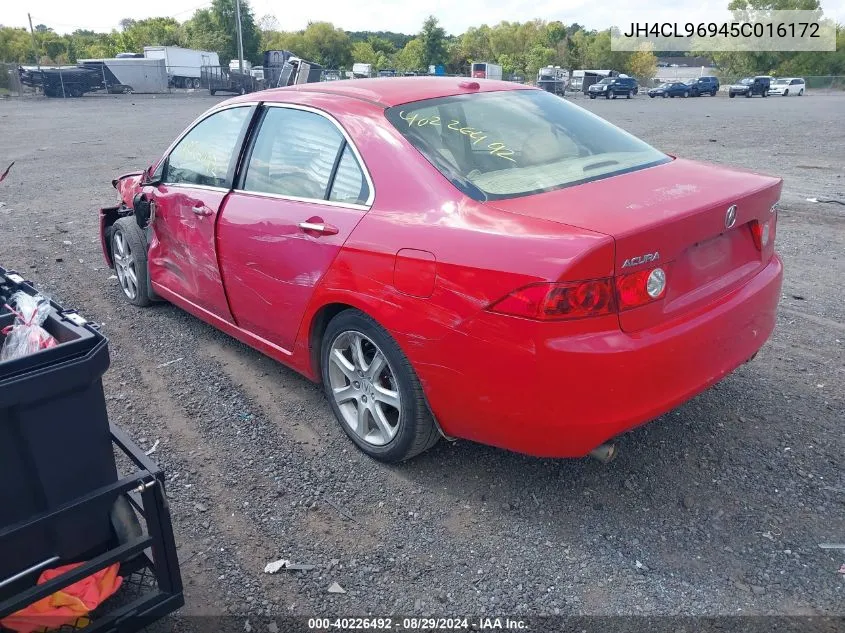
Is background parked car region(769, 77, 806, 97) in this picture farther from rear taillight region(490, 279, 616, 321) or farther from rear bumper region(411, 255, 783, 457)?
rear taillight region(490, 279, 616, 321)

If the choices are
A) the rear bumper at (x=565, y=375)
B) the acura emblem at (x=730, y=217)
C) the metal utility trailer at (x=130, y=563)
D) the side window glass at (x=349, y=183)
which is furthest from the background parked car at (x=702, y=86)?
the metal utility trailer at (x=130, y=563)

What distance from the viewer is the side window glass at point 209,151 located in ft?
12.9

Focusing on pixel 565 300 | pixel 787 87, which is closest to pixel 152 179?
pixel 565 300

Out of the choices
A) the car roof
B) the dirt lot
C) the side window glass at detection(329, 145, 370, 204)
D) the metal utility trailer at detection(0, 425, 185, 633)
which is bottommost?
the dirt lot

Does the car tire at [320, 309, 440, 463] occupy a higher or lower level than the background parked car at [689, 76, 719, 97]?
lower

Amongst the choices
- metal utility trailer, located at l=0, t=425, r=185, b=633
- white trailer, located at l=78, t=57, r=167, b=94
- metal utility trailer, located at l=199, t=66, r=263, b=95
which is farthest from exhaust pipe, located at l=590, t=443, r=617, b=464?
white trailer, located at l=78, t=57, r=167, b=94

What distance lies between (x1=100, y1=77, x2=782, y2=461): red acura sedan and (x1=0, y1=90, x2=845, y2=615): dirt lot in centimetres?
33

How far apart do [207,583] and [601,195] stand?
2.17 m

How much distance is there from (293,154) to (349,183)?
21.7 inches

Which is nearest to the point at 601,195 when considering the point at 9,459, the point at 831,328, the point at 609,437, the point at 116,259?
the point at 609,437

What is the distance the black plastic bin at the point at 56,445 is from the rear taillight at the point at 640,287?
1.72 meters

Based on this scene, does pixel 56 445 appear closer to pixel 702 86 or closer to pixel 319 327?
pixel 319 327

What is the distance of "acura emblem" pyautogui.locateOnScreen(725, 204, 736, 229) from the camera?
276 centimetres

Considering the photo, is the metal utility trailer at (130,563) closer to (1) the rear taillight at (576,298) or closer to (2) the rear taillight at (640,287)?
(1) the rear taillight at (576,298)
